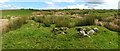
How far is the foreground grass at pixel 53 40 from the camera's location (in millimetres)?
11805

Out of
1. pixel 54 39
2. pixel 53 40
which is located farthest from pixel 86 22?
pixel 53 40

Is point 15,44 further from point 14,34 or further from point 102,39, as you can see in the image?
point 102,39

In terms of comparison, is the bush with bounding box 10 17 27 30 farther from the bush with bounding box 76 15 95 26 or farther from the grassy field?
the bush with bounding box 76 15 95 26

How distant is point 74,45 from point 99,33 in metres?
1.83

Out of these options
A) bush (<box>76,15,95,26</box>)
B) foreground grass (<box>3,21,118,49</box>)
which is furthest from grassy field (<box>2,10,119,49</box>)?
bush (<box>76,15,95,26</box>)

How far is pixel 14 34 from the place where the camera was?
13.0m

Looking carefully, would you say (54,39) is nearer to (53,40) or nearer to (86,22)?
(53,40)

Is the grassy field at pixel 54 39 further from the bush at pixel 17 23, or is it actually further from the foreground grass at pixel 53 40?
the bush at pixel 17 23

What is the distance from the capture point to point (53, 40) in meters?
12.3

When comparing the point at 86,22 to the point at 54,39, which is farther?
the point at 86,22

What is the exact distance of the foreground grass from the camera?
11805 mm

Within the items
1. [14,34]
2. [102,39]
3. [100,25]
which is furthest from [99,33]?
[14,34]

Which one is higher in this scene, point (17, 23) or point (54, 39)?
point (17, 23)

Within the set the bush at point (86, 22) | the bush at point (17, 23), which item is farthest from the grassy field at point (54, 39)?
the bush at point (86, 22)
